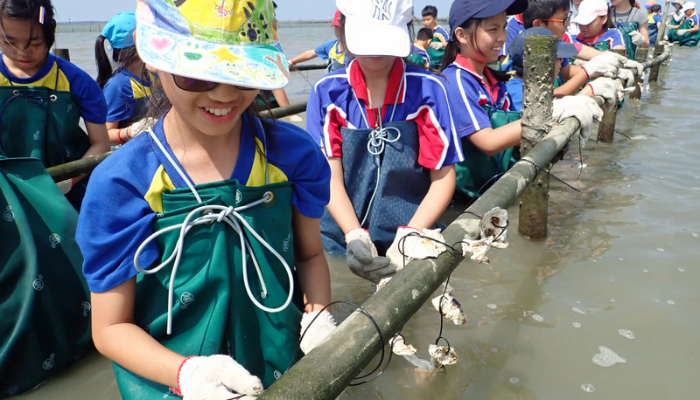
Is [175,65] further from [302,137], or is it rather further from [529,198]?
[529,198]

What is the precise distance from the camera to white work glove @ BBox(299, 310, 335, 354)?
152 cm

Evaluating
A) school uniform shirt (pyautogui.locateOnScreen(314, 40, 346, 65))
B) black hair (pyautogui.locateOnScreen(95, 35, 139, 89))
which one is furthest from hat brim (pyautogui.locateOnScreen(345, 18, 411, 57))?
school uniform shirt (pyautogui.locateOnScreen(314, 40, 346, 65))

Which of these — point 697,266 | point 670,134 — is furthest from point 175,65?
point 670,134

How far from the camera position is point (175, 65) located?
1.12m

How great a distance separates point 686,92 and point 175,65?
10.5m

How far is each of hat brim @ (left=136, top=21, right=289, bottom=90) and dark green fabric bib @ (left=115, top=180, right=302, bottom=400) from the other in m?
0.33

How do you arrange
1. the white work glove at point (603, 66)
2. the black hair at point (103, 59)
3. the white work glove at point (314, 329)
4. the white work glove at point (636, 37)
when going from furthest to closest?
1. the white work glove at point (636, 37)
2. the black hair at point (103, 59)
3. the white work glove at point (603, 66)
4. the white work glove at point (314, 329)

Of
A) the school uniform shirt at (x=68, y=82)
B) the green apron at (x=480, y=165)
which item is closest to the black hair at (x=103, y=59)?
the school uniform shirt at (x=68, y=82)

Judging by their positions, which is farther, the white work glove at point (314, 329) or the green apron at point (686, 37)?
the green apron at point (686, 37)

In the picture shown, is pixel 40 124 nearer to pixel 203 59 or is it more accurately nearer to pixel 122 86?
pixel 122 86

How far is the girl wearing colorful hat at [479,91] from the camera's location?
119 inches

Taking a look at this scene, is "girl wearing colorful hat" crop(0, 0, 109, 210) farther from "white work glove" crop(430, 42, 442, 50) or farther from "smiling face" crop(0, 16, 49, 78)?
"white work glove" crop(430, 42, 442, 50)

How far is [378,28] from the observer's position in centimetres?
233

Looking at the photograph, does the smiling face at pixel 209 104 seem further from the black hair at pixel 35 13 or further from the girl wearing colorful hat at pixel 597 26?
the girl wearing colorful hat at pixel 597 26
